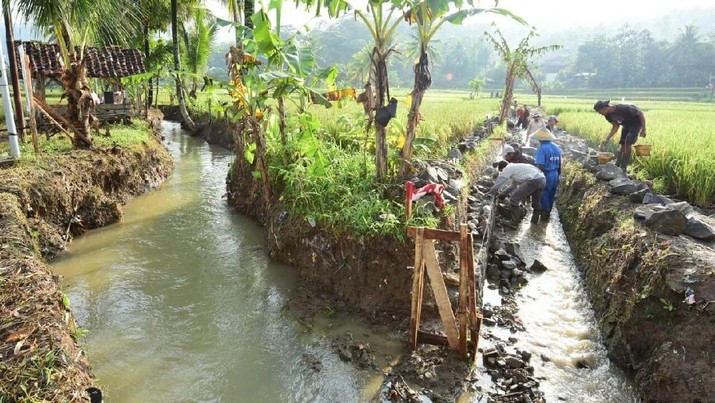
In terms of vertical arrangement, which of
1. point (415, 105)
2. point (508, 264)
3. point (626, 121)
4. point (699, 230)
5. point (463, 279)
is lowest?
point (508, 264)

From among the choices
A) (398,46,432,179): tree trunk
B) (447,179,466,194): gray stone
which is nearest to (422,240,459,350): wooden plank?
(398,46,432,179): tree trunk

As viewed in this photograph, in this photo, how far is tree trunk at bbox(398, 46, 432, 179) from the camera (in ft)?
16.8

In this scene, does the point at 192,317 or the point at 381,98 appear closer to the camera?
the point at 192,317

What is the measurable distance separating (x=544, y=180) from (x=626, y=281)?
3022mm

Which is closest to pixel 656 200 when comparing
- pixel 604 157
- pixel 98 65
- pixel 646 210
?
pixel 646 210

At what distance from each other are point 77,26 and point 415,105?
23.4 ft

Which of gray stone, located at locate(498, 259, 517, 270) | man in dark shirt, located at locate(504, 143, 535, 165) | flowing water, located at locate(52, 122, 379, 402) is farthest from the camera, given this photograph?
man in dark shirt, located at locate(504, 143, 535, 165)

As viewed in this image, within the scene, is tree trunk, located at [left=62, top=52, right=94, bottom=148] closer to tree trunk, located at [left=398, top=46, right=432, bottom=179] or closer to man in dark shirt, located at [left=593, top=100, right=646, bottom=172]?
tree trunk, located at [left=398, top=46, right=432, bottom=179]

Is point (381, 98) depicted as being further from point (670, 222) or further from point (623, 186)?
point (623, 186)

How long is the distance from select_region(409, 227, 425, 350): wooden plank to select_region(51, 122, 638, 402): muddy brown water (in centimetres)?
27

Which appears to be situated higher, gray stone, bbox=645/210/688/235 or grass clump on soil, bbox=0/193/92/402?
gray stone, bbox=645/210/688/235

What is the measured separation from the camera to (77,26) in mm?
8281

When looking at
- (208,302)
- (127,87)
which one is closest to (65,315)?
(208,302)

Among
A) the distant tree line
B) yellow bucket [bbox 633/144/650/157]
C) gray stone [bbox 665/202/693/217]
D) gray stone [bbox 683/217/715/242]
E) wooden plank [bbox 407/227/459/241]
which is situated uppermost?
the distant tree line
